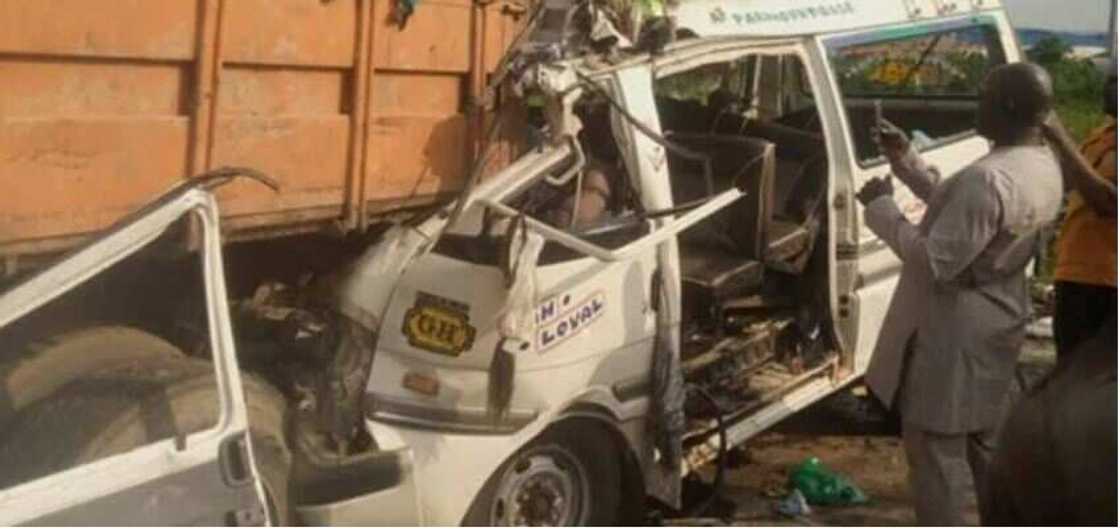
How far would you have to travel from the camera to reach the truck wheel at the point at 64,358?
3992 millimetres

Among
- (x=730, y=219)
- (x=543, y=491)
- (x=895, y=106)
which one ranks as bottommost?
(x=543, y=491)

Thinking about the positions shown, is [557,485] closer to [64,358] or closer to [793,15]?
[64,358]

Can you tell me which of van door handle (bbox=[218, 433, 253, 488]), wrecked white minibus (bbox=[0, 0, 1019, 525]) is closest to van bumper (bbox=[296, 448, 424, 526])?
wrecked white minibus (bbox=[0, 0, 1019, 525])

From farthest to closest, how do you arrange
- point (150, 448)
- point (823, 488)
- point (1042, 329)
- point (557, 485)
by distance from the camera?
point (1042, 329), point (823, 488), point (557, 485), point (150, 448)

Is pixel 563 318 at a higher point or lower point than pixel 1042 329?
higher

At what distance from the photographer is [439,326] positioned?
4.95 m

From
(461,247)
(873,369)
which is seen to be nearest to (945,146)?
(873,369)

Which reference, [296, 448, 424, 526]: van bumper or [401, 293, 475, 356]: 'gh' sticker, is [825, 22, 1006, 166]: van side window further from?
[296, 448, 424, 526]: van bumper

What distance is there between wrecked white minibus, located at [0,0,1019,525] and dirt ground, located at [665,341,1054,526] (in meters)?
0.39

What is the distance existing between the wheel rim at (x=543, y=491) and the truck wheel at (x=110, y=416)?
3.40 ft

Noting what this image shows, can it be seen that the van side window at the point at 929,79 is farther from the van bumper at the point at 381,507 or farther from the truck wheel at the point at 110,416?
the truck wheel at the point at 110,416

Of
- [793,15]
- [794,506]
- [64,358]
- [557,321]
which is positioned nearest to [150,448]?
[64,358]

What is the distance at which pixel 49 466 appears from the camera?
3.80 m

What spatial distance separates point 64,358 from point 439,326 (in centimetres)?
118
